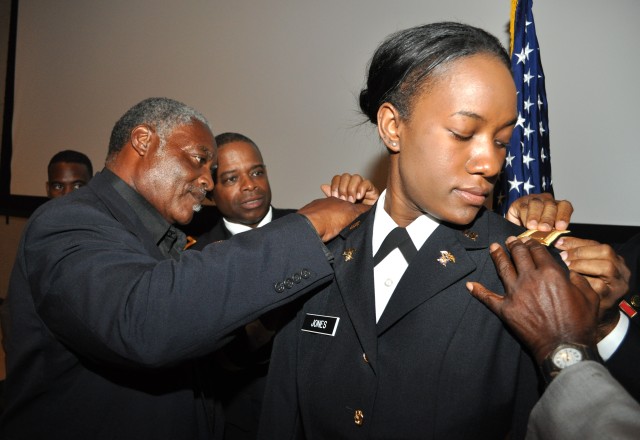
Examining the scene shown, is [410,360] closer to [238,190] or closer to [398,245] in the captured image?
[398,245]

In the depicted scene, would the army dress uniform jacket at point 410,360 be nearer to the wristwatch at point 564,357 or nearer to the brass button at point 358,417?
the brass button at point 358,417

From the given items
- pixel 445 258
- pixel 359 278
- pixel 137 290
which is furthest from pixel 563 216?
pixel 137 290

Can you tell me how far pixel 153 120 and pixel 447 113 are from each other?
1.38 metres

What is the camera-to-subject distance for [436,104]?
4.02 ft

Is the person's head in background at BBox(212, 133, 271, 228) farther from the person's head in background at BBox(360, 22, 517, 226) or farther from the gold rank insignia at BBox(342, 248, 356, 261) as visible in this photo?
the person's head in background at BBox(360, 22, 517, 226)

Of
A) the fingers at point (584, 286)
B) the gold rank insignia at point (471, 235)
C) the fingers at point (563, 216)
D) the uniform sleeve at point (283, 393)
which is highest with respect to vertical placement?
the fingers at point (563, 216)

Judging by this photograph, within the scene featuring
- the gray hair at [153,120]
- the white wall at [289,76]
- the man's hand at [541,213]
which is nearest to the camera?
the man's hand at [541,213]

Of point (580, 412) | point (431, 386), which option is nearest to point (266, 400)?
point (431, 386)

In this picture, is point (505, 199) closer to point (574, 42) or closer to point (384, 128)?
point (574, 42)

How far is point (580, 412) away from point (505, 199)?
207cm

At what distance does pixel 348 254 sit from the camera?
1511 millimetres

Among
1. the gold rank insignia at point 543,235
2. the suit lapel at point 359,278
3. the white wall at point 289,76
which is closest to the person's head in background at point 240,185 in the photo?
the white wall at point 289,76

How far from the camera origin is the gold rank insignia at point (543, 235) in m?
1.25

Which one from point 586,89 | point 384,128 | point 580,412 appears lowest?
point 580,412
